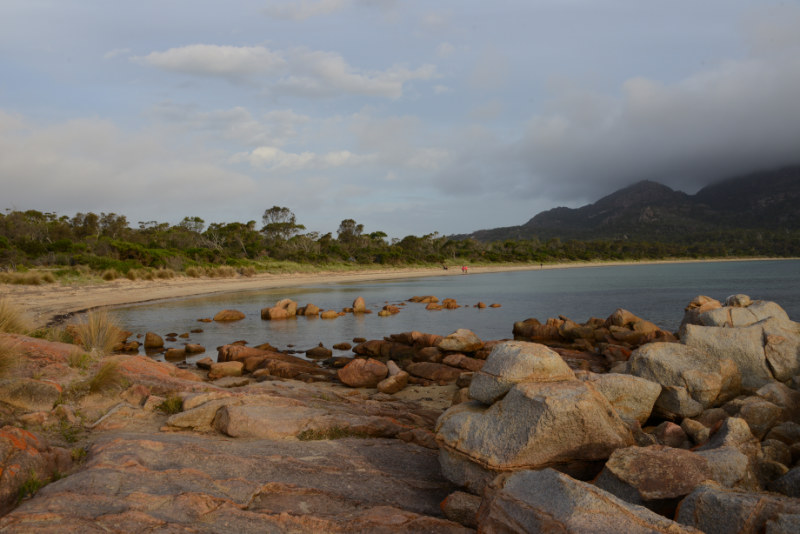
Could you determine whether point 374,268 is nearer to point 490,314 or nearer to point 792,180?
point 490,314

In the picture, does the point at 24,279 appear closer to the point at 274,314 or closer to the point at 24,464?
the point at 274,314

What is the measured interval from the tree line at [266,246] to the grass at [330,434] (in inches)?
1694

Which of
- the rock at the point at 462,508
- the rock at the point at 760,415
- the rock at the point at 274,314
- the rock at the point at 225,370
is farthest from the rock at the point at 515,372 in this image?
the rock at the point at 274,314

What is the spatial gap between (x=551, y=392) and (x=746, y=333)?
7213mm

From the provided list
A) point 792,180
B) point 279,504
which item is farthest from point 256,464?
point 792,180

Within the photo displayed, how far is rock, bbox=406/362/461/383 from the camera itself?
14.2m

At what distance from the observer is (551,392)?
5.62 m

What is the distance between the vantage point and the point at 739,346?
397 inches

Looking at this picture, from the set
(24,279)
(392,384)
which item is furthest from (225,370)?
(24,279)

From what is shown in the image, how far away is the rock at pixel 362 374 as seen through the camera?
13.5 meters

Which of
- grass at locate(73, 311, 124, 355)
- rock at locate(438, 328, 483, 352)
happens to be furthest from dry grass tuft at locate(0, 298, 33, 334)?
rock at locate(438, 328, 483, 352)

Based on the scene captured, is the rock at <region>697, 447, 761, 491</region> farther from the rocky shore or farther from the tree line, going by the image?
the tree line

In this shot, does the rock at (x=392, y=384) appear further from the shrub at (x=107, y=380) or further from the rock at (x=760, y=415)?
the rock at (x=760, y=415)

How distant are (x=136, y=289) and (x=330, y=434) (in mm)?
38053
